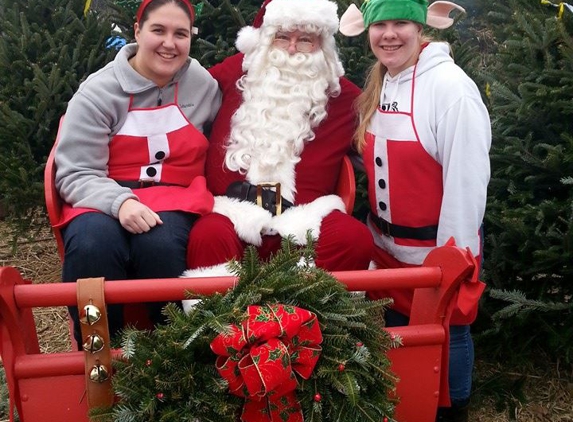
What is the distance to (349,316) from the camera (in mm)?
1747

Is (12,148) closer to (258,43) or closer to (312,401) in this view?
(258,43)

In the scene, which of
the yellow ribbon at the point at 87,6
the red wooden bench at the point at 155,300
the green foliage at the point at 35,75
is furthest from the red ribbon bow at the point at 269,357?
the yellow ribbon at the point at 87,6

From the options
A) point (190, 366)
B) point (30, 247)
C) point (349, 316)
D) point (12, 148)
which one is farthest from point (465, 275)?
point (30, 247)

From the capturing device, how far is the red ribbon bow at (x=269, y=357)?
157cm

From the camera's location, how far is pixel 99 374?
5.59 feet

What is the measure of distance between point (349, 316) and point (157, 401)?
0.55m

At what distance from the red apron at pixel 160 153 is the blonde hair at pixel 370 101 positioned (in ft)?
2.14

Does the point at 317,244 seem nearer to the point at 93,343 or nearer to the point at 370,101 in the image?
the point at 370,101

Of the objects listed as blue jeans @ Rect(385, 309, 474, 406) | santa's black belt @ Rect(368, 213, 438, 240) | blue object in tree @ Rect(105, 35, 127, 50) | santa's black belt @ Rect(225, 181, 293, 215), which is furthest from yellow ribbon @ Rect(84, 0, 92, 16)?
blue jeans @ Rect(385, 309, 474, 406)

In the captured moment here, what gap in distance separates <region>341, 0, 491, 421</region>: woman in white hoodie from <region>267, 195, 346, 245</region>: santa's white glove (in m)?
0.18

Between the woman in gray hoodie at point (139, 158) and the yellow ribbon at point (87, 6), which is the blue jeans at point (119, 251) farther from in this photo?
the yellow ribbon at point (87, 6)

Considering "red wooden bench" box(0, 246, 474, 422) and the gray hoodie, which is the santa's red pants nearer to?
the gray hoodie

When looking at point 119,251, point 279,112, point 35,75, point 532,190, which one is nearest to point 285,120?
point 279,112

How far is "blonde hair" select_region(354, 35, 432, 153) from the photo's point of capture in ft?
8.37
